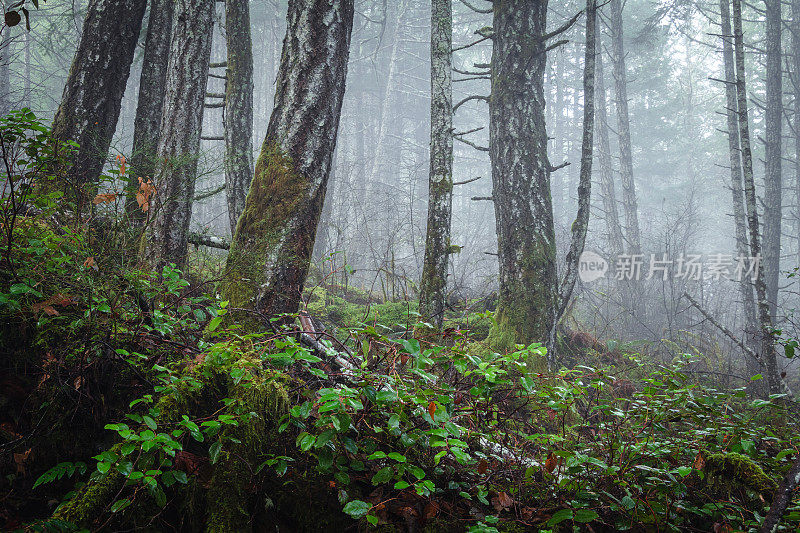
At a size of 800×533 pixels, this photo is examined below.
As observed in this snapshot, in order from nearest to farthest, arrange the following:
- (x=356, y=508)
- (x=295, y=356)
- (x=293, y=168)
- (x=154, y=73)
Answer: (x=356, y=508) < (x=295, y=356) < (x=293, y=168) < (x=154, y=73)

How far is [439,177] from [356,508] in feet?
14.2

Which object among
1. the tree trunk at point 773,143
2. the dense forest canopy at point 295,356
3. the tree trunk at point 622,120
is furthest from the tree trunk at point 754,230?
the tree trunk at point 622,120

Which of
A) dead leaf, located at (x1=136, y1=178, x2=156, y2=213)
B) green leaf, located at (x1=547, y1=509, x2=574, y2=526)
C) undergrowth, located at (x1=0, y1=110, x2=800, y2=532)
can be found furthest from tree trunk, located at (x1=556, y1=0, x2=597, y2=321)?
dead leaf, located at (x1=136, y1=178, x2=156, y2=213)

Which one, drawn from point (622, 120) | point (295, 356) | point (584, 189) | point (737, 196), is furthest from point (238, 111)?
point (622, 120)

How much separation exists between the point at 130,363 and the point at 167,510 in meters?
0.64

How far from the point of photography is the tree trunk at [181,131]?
4031 mm

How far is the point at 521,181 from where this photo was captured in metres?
5.43

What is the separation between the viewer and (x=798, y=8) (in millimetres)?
12695

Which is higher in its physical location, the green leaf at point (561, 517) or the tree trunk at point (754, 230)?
the tree trunk at point (754, 230)

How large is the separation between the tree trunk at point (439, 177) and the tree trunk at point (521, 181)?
2.06 ft

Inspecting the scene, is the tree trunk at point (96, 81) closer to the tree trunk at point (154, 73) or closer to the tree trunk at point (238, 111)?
the tree trunk at point (154, 73)

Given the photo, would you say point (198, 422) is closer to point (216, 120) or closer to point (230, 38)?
point (230, 38)

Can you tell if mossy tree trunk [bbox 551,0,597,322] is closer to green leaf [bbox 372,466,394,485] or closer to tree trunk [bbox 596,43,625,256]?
green leaf [bbox 372,466,394,485]

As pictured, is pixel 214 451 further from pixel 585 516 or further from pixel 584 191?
pixel 584 191
